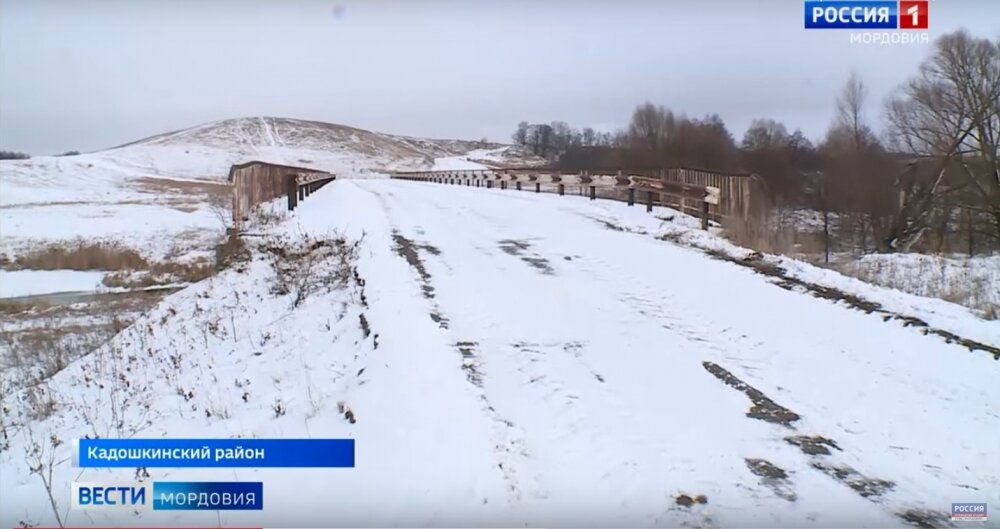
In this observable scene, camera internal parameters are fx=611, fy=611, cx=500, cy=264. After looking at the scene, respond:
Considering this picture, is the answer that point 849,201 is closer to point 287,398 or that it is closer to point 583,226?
point 583,226

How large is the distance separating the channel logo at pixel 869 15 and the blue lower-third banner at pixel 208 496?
13.0ft

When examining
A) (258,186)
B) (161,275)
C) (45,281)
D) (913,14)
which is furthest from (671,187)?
(45,281)

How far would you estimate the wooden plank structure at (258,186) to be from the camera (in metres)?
12.3

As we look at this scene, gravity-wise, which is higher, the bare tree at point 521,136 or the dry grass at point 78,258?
the bare tree at point 521,136

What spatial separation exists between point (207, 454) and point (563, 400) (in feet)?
6.45

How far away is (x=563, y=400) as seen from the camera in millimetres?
3742

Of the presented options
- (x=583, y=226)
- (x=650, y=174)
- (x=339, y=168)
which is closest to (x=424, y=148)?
(x=339, y=168)

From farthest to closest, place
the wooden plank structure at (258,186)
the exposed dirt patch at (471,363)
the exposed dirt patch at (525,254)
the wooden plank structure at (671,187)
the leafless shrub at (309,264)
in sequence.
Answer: the wooden plank structure at (258,186) < the wooden plank structure at (671,187) < the leafless shrub at (309,264) < the exposed dirt patch at (525,254) < the exposed dirt patch at (471,363)

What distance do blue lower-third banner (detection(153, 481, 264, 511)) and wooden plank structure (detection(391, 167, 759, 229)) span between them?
915 centimetres

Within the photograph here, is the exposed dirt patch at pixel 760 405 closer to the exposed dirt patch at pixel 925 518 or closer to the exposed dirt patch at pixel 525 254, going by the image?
the exposed dirt patch at pixel 925 518

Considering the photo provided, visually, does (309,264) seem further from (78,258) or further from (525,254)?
(78,258)

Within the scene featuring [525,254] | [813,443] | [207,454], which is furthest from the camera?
[525,254]

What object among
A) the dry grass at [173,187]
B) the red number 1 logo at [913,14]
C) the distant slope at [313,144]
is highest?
the distant slope at [313,144]

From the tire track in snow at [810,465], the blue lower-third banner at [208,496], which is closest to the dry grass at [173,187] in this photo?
the blue lower-third banner at [208,496]
